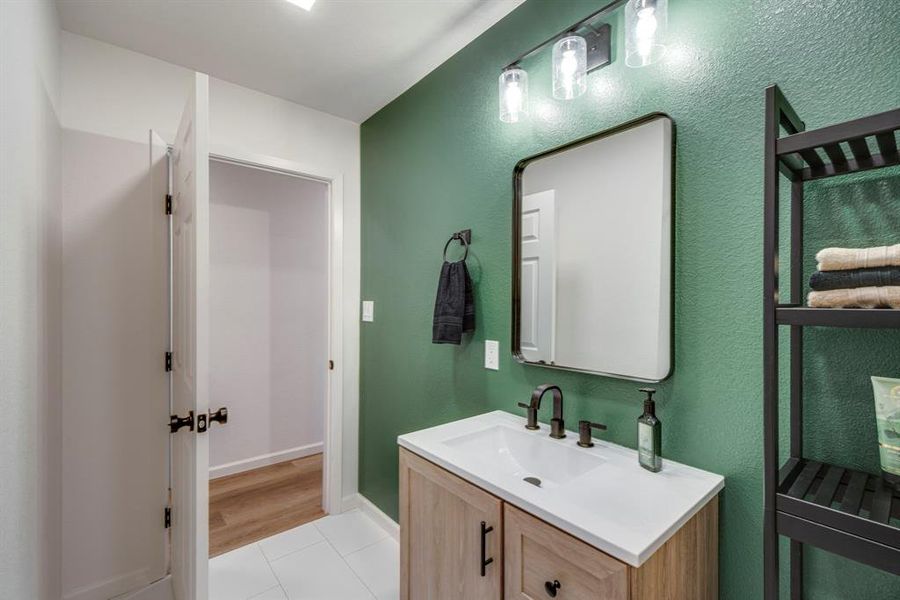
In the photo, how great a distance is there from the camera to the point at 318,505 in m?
2.64

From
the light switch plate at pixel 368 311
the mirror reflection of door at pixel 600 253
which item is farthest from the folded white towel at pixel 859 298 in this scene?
the light switch plate at pixel 368 311

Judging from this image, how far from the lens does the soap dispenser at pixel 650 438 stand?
1112 millimetres

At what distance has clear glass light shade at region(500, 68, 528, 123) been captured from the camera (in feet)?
4.85

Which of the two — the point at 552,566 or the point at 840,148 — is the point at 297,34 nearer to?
the point at 840,148

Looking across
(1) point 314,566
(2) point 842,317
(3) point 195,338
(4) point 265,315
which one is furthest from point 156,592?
(2) point 842,317

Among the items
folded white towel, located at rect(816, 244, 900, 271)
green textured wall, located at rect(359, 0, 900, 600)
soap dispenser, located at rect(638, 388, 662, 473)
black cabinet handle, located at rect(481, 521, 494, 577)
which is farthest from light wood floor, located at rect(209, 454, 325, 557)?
folded white towel, located at rect(816, 244, 900, 271)

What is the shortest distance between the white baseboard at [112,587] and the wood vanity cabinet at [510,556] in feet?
4.71

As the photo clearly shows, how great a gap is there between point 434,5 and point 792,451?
184 cm

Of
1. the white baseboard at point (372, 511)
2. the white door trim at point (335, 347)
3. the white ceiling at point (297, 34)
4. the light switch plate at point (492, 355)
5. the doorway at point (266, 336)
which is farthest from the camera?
the doorway at point (266, 336)

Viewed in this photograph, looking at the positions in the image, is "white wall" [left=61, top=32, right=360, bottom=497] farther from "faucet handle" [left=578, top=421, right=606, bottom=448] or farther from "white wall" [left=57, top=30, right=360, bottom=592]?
"faucet handle" [left=578, top=421, right=606, bottom=448]

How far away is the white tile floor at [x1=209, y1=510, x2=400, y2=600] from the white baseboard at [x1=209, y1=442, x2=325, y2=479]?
105 centimetres

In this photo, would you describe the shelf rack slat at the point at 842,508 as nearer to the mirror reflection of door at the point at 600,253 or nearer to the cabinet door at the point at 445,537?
the mirror reflection of door at the point at 600,253

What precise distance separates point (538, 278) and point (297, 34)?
4.80 ft

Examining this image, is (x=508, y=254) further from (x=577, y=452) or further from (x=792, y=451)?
(x=792, y=451)
